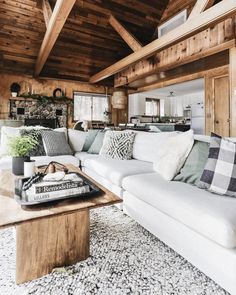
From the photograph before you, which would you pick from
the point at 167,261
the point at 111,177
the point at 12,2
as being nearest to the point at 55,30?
the point at 12,2

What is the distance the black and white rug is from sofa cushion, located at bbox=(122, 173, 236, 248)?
1.02 feet

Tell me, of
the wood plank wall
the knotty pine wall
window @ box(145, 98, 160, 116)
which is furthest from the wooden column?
window @ box(145, 98, 160, 116)

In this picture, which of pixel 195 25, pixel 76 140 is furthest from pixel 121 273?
pixel 195 25

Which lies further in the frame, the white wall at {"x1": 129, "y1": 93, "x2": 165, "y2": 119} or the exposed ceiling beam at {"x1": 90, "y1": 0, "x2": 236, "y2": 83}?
the white wall at {"x1": 129, "y1": 93, "x2": 165, "y2": 119}

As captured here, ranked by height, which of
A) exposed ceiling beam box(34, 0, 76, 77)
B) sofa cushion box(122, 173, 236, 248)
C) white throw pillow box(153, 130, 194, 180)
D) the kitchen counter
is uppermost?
exposed ceiling beam box(34, 0, 76, 77)

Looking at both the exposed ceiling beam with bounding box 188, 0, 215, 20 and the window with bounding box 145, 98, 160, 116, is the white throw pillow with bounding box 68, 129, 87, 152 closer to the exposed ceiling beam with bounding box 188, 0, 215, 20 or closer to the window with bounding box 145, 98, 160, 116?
the exposed ceiling beam with bounding box 188, 0, 215, 20

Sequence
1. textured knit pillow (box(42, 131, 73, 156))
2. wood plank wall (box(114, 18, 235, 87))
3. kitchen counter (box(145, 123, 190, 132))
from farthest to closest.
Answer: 1. kitchen counter (box(145, 123, 190, 132))
2. wood plank wall (box(114, 18, 235, 87))
3. textured knit pillow (box(42, 131, 73, 156))

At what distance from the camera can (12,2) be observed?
492 centimetres

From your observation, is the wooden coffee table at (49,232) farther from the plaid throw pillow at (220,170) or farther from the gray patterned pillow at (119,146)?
the gray patterned pillow at (119,146)

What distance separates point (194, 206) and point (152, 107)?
8.54 meters

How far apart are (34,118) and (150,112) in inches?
Result: 194

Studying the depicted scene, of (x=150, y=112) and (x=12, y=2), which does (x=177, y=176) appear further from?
(x=150, y=112)

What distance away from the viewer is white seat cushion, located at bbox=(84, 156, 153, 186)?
217 cm

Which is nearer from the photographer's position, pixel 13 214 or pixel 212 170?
pixel 13 214
